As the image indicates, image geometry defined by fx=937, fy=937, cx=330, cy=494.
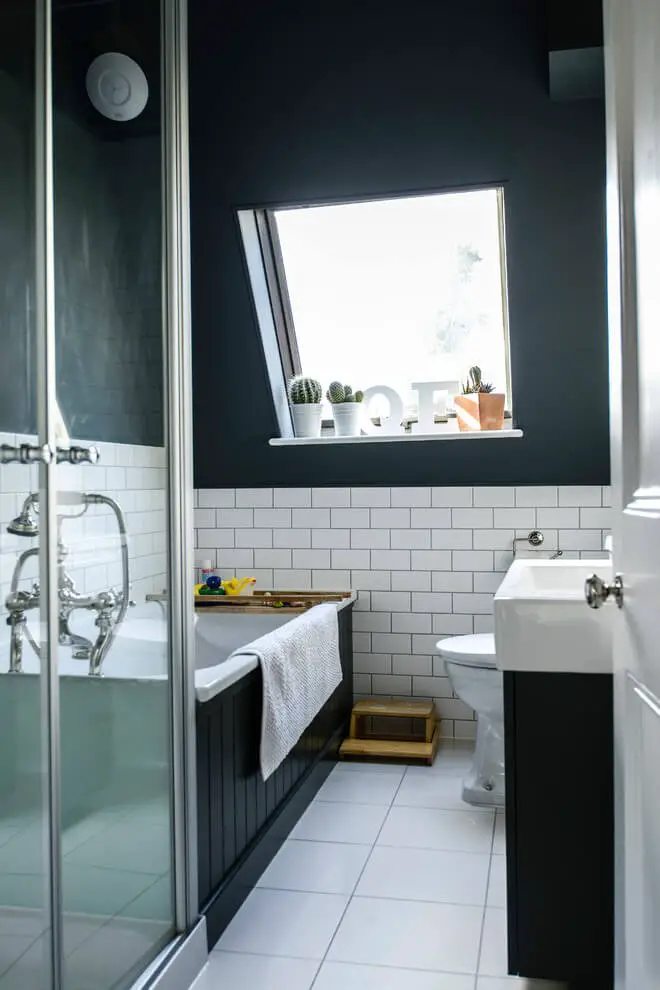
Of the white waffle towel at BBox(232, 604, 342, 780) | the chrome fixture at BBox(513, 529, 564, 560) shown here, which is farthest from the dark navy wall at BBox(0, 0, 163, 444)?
the chrome fixture at BBox(513, 529, 564, 560)

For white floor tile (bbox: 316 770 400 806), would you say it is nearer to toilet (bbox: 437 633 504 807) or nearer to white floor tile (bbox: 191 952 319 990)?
toilet (bbox: 437 633 504 807)

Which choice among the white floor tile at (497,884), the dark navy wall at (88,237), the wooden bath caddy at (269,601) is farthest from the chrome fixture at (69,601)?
the wooden bath caddy at (269,601)

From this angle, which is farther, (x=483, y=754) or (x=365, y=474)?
(x=365, y=474)

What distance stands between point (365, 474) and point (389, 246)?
1095 mm

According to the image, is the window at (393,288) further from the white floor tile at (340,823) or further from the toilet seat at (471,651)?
the white floor tile at (340,823)

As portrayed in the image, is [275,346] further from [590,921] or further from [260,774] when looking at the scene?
[590,921]

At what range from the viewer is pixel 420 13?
11.7 feet

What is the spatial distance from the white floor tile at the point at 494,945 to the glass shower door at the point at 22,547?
47.7 inches

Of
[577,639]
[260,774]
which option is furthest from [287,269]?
[577,639]

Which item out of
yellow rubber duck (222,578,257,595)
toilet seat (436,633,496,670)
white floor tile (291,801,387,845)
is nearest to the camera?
white floor tile (291,801,387,845)

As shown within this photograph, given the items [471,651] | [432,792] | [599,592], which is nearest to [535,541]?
[471,651]

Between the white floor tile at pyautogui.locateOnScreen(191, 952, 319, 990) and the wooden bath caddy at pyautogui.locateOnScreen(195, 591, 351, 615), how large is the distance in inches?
77.4

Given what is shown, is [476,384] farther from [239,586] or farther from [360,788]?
[360,788]

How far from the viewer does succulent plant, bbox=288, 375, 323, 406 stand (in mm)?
4562
